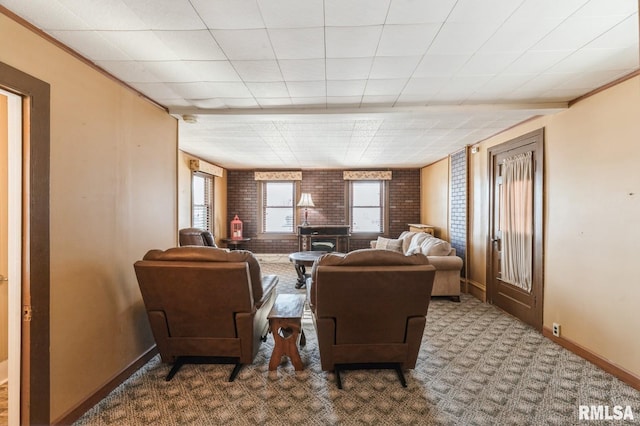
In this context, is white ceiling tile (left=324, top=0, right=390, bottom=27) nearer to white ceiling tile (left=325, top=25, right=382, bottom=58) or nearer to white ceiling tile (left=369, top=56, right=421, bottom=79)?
white ceiling tile (left=325, top=25, right=382, bottom=58)

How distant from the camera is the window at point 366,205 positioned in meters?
7.42

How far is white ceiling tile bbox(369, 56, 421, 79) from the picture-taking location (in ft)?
6.73

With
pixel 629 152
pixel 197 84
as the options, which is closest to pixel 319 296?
pixel 197 84

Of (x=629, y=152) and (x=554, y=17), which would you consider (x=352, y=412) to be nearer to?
(x=554, y=17)

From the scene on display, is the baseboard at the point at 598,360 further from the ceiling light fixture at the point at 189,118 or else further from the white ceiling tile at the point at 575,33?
the ceiling light fixture at the point at 189,118

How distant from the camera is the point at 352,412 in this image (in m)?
1.94

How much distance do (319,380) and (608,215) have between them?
271 centimetres

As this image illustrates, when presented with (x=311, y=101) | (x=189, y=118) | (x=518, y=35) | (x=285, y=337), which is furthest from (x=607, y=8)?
(x=189, y=118)

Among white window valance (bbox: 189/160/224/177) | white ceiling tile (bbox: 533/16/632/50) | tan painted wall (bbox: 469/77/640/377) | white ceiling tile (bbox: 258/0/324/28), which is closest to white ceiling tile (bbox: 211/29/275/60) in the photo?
white ceiling tile (bbox: 258/0/324/28)

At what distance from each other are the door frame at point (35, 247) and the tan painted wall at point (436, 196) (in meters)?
5.62

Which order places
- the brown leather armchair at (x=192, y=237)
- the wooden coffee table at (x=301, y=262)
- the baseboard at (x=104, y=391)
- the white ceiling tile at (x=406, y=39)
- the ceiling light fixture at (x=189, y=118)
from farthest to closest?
the wooden coffee table at (x=301, y=262) < the brown leather armchair at (x=192, y=237) < the ceiling light fixture at (x=189, y=118) < the baseboard at (x=104, y=391) < the white ceiling tile at (x=406, y=39)

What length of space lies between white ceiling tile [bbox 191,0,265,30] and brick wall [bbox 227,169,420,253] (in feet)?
18.8

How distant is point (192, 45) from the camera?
1.89 m

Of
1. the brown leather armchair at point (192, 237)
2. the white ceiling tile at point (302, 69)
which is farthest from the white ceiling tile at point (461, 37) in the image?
the brown leather armchair at point (192, 237)
